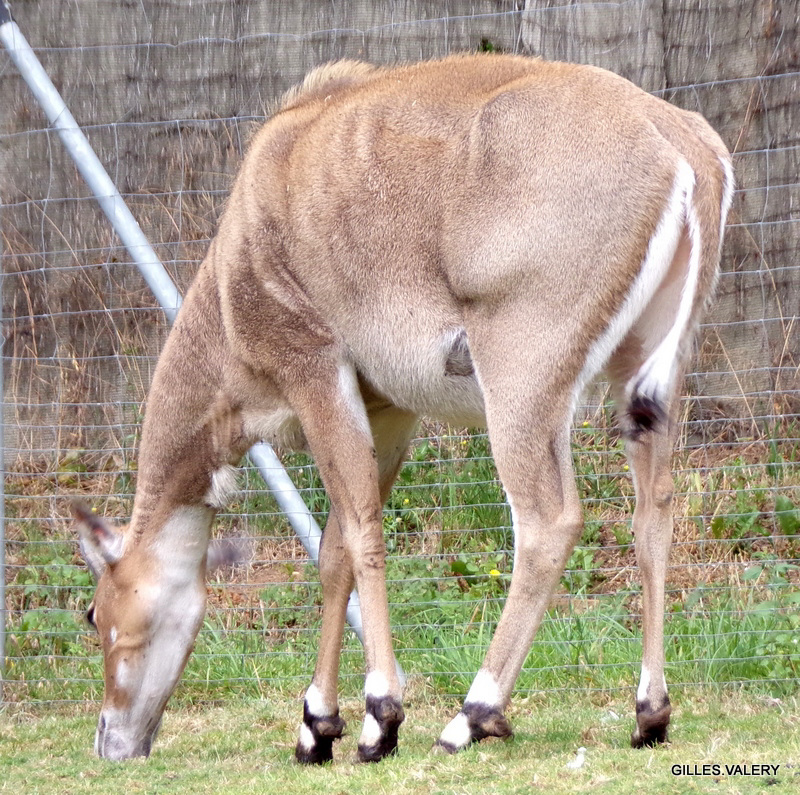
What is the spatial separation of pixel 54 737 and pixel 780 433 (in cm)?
415

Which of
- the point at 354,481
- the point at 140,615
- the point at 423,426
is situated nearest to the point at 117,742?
the point at 140,615

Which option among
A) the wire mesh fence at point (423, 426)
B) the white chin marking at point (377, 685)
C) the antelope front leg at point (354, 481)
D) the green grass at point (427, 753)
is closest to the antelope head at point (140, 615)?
the green grass at point (427, 753)

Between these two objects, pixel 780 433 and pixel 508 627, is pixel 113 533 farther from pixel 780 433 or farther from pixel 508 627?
pixel 780 433

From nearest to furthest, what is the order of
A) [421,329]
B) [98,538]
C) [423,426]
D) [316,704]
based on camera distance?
[421,329] < [316,704] < [98,538] < [423,426]

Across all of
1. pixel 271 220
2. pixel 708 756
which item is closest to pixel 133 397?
pixel 271 220

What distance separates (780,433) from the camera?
23.0ft

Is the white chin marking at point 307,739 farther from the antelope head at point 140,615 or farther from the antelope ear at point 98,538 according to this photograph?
the antelope ear at point 98,538

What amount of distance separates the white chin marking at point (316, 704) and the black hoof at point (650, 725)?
3.68ft

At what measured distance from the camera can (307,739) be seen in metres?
4.51

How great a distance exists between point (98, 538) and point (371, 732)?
4.61ft

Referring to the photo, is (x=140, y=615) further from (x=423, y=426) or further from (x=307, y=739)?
(x=423, y=426)

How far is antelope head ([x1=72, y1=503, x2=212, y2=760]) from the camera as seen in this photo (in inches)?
188

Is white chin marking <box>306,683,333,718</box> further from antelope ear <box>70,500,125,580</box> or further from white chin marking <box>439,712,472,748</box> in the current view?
antelope ear <box>70,500,125,580</box>

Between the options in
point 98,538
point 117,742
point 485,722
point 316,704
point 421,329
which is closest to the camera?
point 485,722
